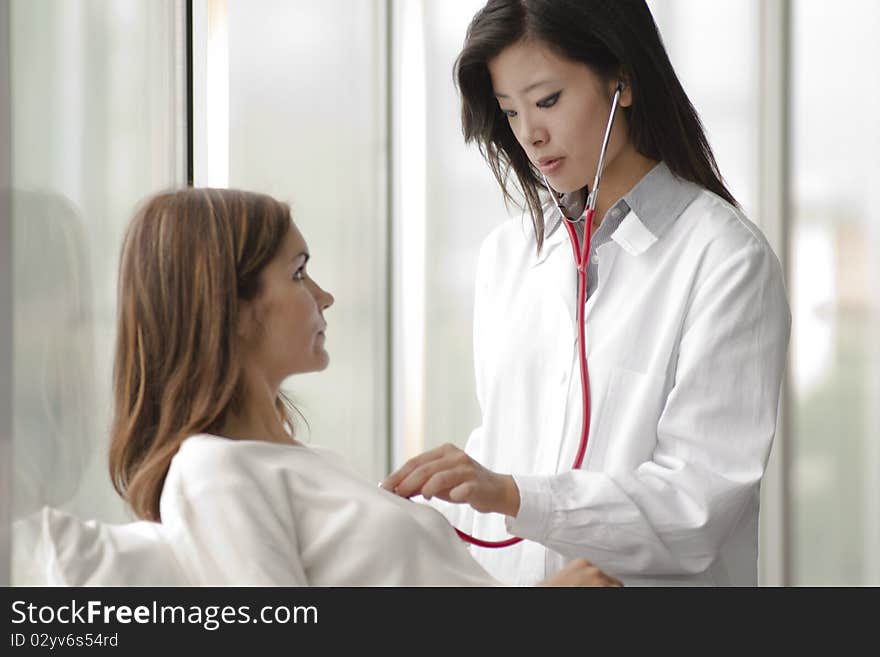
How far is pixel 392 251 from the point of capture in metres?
2.85

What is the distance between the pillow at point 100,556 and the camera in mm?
929

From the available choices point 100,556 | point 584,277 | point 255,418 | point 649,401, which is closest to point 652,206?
point 584,277

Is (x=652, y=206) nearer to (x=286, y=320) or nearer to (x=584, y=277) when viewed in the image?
(x=584, y=277)

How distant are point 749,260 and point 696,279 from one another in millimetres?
74

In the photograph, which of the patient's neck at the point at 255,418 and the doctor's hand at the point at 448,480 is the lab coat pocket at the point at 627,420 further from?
the patient's neck at the point at 255,418

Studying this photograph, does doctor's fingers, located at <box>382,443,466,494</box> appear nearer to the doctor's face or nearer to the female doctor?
the female doctor

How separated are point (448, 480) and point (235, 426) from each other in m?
0.24

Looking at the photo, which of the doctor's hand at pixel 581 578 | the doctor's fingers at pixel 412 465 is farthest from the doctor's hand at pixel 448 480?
the doctor's hand at pixel 581 578

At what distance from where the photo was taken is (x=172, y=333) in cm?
111

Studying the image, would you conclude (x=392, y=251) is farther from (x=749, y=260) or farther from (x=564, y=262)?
(x=749, y=260)

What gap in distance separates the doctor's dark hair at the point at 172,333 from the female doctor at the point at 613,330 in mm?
252

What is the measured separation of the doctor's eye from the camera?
56.7 inches

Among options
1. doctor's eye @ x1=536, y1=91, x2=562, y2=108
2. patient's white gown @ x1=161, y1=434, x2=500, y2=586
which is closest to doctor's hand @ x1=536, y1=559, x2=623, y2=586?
patient's white gown @ x1=161, y1=434, x2=500, y2=586
